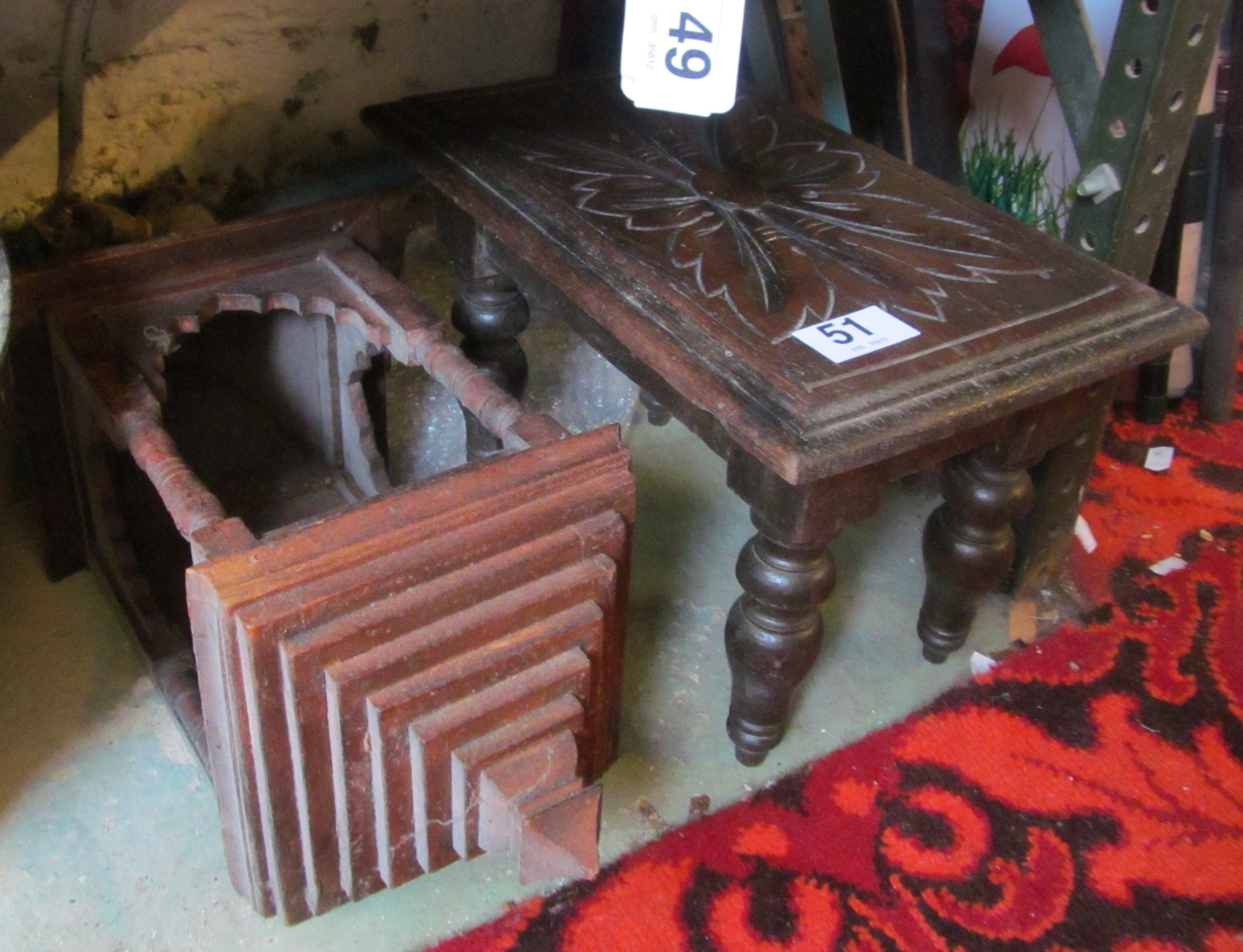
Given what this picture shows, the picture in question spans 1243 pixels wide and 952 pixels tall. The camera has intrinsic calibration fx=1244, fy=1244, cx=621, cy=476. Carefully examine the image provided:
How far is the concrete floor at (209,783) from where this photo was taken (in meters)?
1.08

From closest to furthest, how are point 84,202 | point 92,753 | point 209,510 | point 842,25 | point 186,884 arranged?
1. point 209,510
2. point 186,884
3. point 92,753
4. point 84,202
5. point 842,25

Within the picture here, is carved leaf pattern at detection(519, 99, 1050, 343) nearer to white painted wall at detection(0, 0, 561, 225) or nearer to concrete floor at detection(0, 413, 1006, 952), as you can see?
white painted wall at detection(0, 0, 561, 225)

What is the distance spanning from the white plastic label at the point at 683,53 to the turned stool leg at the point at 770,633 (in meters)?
0.35

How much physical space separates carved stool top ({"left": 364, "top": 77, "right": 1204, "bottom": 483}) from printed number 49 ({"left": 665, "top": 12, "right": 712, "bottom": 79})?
17 centimetres

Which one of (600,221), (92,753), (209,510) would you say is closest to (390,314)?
(600,221)

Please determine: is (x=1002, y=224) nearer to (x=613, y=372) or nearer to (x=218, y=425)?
(x=613, y=372)

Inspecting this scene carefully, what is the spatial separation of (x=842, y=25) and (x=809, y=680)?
832 mm

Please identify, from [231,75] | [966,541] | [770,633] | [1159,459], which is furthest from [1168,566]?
[231,75]

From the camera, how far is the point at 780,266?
3.65 ft

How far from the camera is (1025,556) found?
1.42m

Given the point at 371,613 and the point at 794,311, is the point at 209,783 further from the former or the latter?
the point at 794,311

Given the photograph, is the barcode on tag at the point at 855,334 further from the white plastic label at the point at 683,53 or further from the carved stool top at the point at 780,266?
the white plastic label at the point at 683,53

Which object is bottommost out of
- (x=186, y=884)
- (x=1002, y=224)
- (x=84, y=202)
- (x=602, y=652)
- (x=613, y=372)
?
(x=186, y=884)

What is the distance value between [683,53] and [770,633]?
50 centimetres
